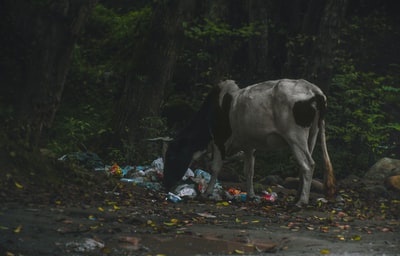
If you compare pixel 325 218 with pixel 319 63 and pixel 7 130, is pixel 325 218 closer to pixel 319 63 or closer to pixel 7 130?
pixel 7 130

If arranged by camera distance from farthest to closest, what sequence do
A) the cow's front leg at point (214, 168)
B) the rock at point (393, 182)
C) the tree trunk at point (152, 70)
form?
1. the tree trunk at point (152, 70)
2. the rock at point (393, 182)
3. the cow's front leg at point (214, 168)

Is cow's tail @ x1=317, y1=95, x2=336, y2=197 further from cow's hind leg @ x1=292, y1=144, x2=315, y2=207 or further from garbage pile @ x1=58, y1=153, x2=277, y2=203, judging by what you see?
garbage pile @ x1=58, y1=153, x2=277, y2=203

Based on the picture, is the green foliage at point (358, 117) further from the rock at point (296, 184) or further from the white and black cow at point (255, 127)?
the white and black cow at point (255, 127)

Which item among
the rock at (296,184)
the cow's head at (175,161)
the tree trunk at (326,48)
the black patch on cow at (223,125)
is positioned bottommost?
the rock at (296,184)

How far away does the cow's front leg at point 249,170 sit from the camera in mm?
13625

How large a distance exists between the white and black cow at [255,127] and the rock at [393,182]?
310 centimetres

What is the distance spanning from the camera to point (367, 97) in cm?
1900

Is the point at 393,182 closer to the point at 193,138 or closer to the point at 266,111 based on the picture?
the point at 266,111

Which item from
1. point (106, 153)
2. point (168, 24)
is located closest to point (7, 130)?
point (106, 153)

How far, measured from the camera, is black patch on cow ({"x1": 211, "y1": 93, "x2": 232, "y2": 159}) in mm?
13984

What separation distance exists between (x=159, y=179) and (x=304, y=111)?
3.14m

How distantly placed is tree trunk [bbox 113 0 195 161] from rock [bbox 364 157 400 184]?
4678 millimetres

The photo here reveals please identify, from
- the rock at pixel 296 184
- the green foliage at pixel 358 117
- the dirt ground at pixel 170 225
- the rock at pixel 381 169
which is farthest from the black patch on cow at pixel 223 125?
the green foliage at pixel 358 117

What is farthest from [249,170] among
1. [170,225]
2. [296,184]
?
[170,225]
